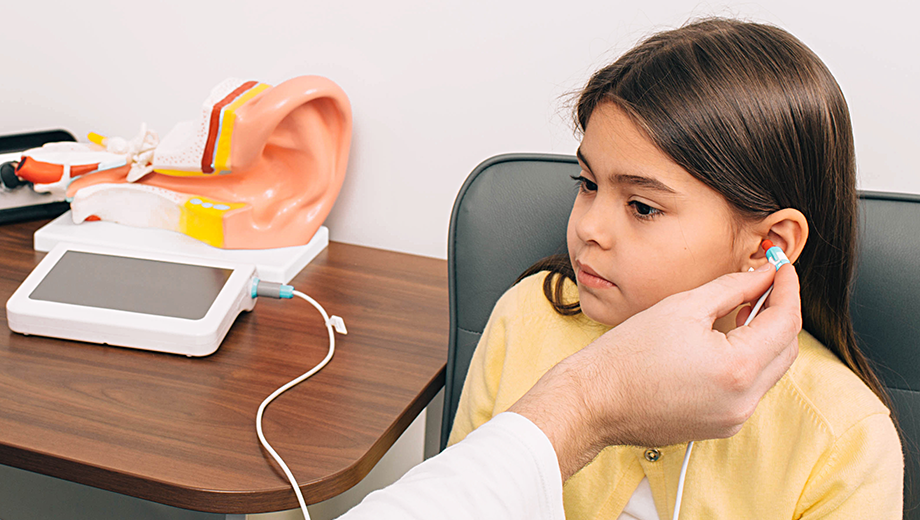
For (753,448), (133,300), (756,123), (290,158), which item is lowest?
(753,448)

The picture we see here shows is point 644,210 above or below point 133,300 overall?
above

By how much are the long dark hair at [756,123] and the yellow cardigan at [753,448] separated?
83 millimetres

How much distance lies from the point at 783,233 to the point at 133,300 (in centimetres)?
87

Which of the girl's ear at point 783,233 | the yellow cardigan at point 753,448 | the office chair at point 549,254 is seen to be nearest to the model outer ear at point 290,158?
the office chair at point 549,254

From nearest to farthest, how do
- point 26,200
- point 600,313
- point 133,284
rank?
point 600,313
point 133,284
point 26,200

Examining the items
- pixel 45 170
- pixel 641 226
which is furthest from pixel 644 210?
pixel 45 170

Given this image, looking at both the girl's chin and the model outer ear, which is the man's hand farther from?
the model outer ear

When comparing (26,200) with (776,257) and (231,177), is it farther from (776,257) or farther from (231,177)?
(776,257)

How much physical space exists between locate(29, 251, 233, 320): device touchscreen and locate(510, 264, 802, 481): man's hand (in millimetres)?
596

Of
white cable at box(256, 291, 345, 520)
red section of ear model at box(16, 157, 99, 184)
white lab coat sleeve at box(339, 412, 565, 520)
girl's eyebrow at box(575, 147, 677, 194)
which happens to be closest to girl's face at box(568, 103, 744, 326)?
girl's eyebrow at box(575, 147, 677, 194)

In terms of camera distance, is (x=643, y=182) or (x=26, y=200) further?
(x=26, y=200)

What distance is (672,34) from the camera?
0.82 metres

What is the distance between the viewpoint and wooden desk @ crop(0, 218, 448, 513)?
748 millimetres

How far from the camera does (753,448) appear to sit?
807 mm
